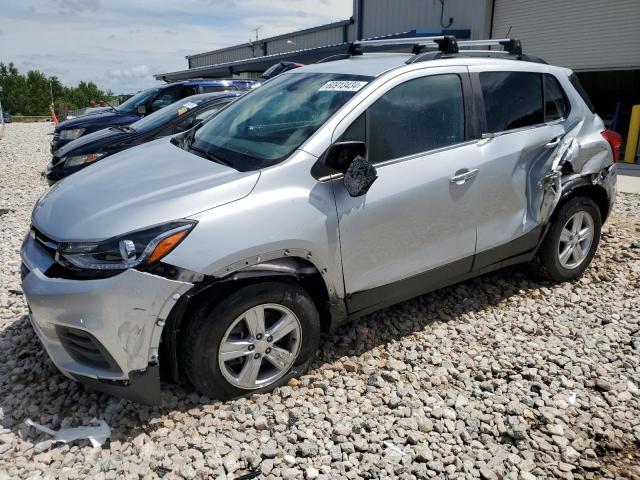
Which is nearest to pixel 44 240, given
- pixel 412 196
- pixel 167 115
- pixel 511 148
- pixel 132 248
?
pixel 132 248

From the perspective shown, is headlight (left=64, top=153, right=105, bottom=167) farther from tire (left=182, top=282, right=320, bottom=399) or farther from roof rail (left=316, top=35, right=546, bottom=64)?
tire (left=182, top=282, right=320, bottom=399)

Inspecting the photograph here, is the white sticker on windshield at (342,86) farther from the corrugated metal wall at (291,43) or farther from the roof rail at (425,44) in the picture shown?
the corrugated metal wall at (291,43)

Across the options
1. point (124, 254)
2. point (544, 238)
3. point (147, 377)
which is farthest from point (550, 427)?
point (124, 254)

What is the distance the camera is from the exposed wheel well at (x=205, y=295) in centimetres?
254

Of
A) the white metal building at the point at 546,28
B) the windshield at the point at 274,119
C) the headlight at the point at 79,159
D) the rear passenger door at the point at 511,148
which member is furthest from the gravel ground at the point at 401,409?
the white metal building at the point at 546,28

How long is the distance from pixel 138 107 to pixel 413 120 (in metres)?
7.86

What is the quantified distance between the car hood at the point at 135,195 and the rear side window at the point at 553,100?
8.36ft

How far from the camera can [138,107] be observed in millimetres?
9758

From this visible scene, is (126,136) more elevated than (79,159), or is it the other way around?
(126,136)

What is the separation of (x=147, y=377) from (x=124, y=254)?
0.64m

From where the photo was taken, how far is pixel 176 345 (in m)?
2.63

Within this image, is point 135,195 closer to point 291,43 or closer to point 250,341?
point 250,341

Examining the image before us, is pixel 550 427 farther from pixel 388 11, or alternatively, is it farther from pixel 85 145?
pixel 388 11

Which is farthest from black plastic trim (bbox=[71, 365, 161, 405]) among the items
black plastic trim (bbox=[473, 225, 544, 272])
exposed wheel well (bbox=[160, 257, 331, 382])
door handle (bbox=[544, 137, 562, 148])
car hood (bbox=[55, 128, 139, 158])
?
car hood (bbox=[55, 128, 139, 158])
